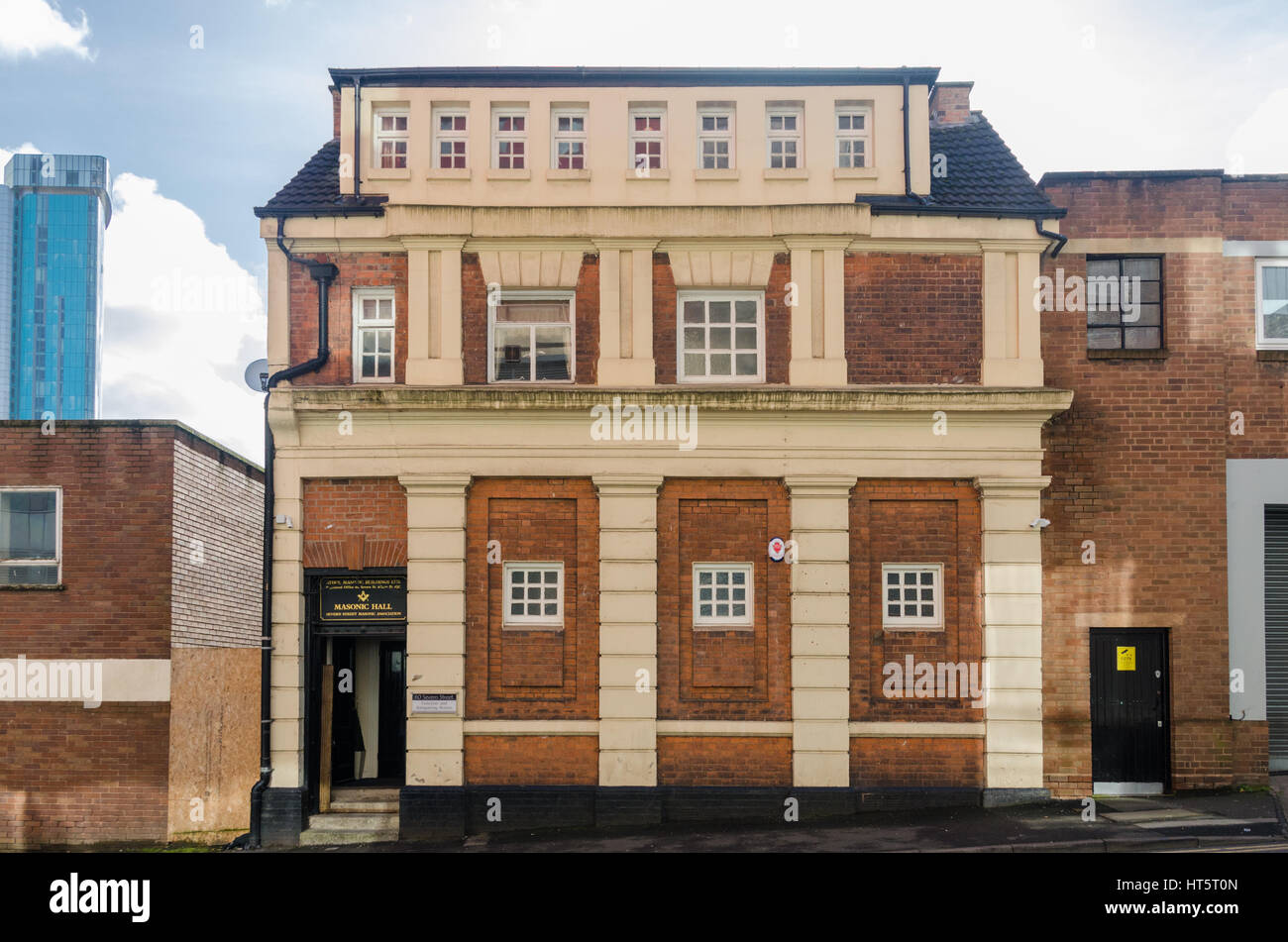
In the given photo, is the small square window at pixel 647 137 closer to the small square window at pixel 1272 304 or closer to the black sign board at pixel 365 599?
the black sign board at pixel 365 599

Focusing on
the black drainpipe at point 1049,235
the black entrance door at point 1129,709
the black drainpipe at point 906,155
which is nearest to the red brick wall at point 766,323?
the black drainpipe at point 906,155

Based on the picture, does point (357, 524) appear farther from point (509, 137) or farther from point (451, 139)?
point (509, 137)

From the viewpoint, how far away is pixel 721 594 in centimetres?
1444

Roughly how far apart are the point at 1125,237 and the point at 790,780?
10.0 metres

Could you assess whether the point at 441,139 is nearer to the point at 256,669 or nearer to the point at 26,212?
the point at 256,669

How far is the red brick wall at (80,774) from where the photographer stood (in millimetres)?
14242

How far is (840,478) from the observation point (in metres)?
14.2

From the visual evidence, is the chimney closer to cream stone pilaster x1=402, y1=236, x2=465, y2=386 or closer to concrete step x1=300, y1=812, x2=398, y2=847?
cream stone pilaster x1=402, y1=236, x2=465, y2=386

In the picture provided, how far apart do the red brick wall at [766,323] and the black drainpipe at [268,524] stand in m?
5.03

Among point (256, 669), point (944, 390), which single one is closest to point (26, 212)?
point (256, 669)

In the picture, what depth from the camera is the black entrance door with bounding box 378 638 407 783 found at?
52.1ft

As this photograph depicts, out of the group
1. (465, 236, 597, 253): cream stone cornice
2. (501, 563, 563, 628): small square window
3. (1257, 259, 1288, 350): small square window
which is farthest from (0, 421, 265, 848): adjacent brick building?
(1257, 259, 1288, 350): small square window

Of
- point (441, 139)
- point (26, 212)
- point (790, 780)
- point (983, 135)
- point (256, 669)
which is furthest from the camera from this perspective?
point (26, 212)

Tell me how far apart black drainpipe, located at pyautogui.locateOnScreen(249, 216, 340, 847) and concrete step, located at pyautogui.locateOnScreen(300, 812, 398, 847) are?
761mm
